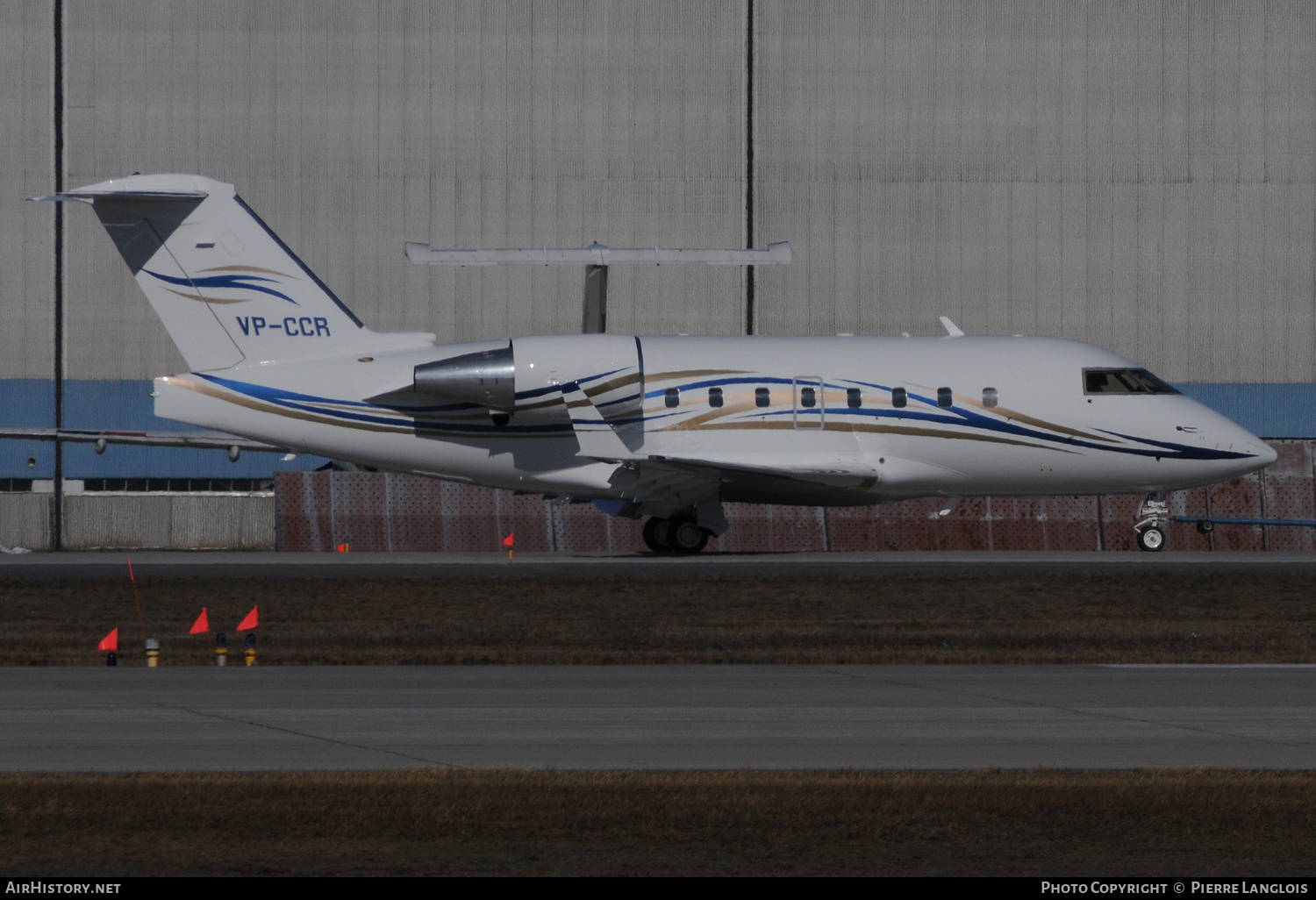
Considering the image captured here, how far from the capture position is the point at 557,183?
4384 cm

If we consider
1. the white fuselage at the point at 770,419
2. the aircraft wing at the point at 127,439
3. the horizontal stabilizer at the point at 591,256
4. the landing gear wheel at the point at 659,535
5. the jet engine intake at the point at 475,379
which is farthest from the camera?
the aircraft wing at the point at 127,439

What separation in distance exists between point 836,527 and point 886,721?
947 inches

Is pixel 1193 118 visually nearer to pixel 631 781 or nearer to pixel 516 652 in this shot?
pixel 516 652

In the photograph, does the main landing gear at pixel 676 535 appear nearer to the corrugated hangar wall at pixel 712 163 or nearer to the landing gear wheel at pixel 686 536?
the landing gear wheel at pixel 686 536

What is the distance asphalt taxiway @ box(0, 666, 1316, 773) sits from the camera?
1206 cm

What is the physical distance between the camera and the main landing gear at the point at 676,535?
32906 millimetres

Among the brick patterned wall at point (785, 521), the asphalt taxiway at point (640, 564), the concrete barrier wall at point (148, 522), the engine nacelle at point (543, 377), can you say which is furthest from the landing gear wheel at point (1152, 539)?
the concrete barrier wall at point (148, 522)

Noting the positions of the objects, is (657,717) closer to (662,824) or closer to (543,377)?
(662,824)

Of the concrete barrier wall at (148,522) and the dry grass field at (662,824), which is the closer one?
the dry grass field at (662,824)

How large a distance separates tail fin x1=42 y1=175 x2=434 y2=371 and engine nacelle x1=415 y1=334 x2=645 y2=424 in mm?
2684

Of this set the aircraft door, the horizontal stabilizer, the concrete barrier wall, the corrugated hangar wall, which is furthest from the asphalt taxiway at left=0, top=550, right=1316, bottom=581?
the corrugated hangar wall

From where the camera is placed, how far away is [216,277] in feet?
104

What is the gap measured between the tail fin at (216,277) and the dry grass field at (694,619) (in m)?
6.54

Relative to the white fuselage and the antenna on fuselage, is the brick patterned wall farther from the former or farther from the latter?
the antenna on fuselage
